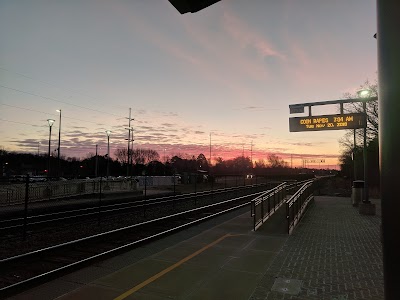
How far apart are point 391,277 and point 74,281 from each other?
602cm

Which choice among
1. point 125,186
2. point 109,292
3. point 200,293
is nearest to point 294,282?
point 200,293

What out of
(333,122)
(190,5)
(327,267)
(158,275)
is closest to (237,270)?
(158,275)

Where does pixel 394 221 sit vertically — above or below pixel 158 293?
above

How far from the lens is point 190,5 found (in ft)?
9.05

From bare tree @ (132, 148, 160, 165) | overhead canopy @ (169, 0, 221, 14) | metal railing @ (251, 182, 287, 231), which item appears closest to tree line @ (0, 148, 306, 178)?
bare tree @ (132, 148, 160, 165)

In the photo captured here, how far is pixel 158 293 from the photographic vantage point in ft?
18.6

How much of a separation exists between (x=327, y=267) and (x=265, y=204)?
9523 millimetres

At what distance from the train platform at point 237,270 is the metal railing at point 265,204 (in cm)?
155

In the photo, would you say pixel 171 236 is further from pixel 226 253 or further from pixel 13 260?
pixel 13 260

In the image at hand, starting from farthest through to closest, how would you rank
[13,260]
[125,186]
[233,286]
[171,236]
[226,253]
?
1. [125,186]
2. [171,236]
3. [226,253]
4. [13,260]
5. [233,286]

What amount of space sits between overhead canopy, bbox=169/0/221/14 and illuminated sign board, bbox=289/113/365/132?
14.5 meters

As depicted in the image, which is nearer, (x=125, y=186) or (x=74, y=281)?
(x=74, y=281)

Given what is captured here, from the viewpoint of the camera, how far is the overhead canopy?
2.70 m

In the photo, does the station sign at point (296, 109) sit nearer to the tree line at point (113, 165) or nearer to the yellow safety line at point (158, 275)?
the yellow safety line at point (158, 275)
